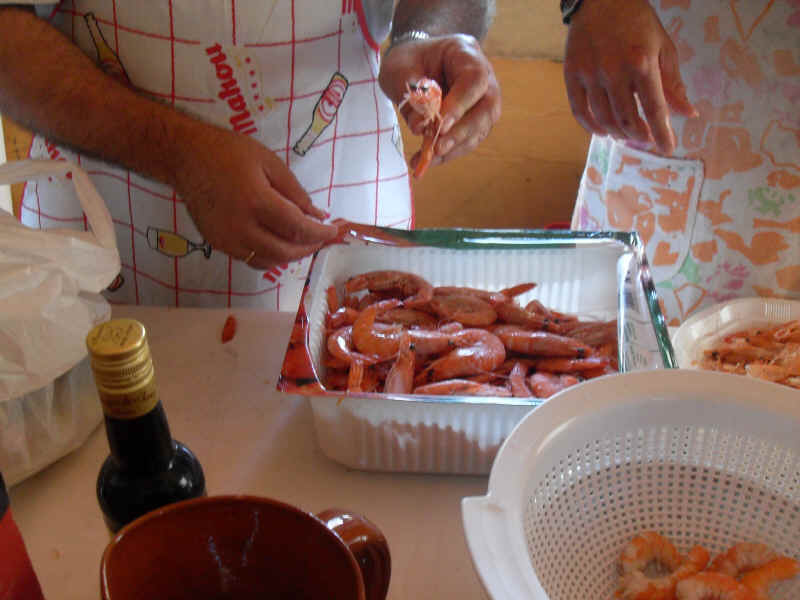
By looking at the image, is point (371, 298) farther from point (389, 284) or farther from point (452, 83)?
point (452, 83)

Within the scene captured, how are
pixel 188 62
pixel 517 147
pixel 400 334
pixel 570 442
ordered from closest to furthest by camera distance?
pixel 570 442, pixel 400 334, pixel 188 62, pixel 517 147

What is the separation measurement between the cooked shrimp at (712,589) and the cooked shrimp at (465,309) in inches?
19.0

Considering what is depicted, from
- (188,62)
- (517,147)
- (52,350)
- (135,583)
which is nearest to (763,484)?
(135,583)

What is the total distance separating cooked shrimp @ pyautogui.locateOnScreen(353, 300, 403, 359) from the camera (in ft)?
3.05

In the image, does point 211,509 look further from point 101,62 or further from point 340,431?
point 101,62

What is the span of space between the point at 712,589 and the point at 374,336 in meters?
0.51

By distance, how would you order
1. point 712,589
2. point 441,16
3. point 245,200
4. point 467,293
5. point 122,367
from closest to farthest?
point 122,367
point 712,589
point 245,200
point 467,293
point 441,16

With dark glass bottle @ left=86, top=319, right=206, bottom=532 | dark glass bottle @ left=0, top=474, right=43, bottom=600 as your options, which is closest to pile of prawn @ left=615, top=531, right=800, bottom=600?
dark glass bottle @ left=86, top=319, right=206, bottom=532

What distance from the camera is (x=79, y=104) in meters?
1.04

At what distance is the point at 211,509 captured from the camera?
0.45 m

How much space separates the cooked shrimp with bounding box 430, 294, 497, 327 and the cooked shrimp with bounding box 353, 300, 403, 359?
0.08m

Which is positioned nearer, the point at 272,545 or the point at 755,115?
the point at 272,545

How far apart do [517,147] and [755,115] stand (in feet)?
5.17

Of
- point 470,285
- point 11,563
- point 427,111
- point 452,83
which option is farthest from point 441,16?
point 11,563
